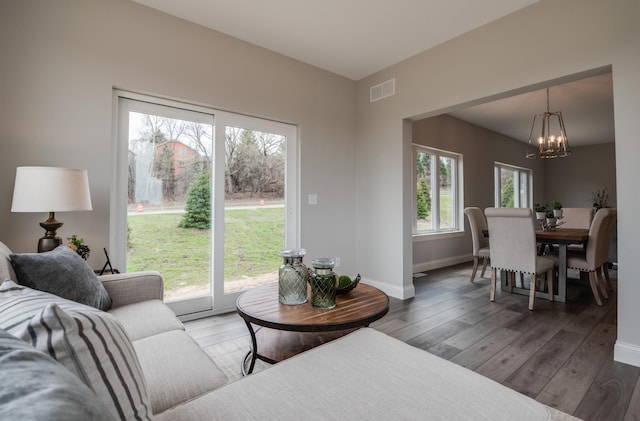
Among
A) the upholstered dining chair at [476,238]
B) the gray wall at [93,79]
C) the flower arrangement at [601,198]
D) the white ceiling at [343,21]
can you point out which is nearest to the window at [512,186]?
the flower arrangement at [601,198]

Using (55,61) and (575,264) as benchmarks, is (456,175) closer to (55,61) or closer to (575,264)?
(575,264)

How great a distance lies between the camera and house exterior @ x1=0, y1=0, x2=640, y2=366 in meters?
2.05

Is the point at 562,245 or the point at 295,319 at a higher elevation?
the point at 562,245

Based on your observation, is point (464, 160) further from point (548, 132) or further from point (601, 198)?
point (601, 198)

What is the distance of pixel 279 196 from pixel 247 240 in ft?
2.04

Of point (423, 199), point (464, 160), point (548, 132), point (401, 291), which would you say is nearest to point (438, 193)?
point (423, 199)

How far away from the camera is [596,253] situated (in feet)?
10.6

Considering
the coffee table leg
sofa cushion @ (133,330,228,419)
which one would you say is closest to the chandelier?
the coffee table leg

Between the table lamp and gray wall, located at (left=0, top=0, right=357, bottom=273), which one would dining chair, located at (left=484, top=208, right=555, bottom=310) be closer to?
gray wall, located at (left=0, top=0, right=357, bottom=273)

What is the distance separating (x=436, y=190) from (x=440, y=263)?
1.27 metres

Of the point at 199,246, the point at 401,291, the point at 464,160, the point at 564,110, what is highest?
the point at 564,110

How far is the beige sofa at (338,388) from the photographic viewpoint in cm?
79

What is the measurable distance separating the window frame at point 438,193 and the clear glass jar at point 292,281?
344cm

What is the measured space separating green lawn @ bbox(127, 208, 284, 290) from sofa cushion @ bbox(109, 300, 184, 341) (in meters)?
0.99
